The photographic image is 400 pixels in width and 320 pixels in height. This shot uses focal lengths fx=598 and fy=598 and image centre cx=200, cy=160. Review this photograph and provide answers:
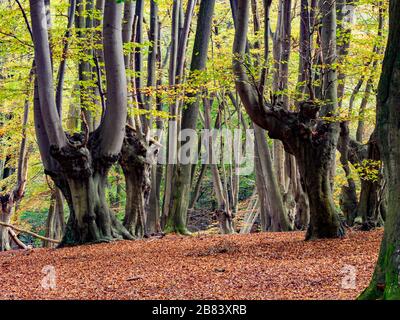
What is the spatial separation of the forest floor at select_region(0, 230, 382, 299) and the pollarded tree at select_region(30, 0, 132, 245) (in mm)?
904

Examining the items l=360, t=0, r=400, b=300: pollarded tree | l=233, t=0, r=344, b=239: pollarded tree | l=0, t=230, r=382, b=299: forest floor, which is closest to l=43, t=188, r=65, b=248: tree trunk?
l=0, t=230, r=382, b=299: forest floor

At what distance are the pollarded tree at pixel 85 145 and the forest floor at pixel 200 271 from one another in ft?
2.97

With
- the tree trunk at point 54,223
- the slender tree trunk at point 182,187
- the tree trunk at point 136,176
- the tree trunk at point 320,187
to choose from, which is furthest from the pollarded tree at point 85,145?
the tree trunk at point 54,223

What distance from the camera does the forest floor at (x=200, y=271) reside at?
5.90m

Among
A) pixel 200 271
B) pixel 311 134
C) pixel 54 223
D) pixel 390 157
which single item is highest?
pixel 311 134

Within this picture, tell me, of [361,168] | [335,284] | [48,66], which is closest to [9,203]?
[48,66]

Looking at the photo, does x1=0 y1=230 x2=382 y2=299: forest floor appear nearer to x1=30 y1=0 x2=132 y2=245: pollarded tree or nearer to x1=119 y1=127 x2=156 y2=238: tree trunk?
x1=30 y1=0 x2=132 y2=245: pollarded tree

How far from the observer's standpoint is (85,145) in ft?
37.8

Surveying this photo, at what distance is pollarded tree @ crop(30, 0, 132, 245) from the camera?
10.6 metres

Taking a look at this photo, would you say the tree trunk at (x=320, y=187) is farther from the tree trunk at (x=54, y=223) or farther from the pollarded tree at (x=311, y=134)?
the tree trunk at (x=54, y=223)

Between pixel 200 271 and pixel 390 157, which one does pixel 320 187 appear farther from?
pixel 390 157

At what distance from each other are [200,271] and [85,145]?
5.01 meters

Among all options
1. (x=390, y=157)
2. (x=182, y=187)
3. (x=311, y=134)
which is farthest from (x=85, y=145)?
(x=390, y=157)
